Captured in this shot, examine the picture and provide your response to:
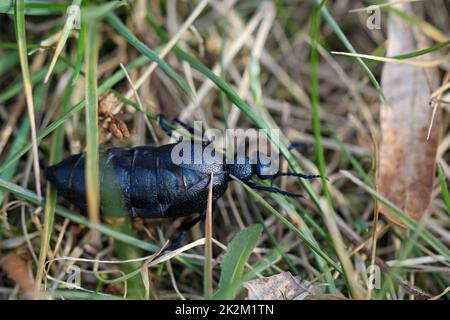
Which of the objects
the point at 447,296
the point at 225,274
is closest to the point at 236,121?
the point at 225,274

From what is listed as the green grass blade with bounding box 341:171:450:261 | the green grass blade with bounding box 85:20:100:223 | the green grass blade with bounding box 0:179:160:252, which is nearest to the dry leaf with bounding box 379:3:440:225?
the green grass blade with bounding box 341:171:450:261

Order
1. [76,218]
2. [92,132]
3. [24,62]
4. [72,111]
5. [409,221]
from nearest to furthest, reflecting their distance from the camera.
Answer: [92,132], [24,62], [409,221], [72,111], [76,218]

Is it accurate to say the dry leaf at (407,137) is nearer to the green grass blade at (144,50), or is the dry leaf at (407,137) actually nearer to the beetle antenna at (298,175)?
the beetle antenna at (298,175)

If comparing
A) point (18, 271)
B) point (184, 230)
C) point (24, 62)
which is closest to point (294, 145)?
point (184, 230)

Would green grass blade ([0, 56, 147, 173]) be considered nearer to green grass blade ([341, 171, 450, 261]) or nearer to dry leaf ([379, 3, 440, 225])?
green grass blade ([341, 171, 450, 261])

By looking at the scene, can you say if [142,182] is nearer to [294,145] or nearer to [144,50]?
[144,50]

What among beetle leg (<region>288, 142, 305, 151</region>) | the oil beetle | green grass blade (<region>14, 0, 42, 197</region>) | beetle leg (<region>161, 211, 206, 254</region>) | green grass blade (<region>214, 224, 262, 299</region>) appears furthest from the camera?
beetle leg (<region>288, 142, 305, 151</region>)
